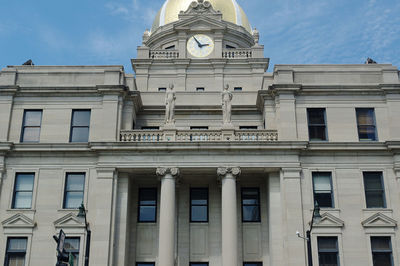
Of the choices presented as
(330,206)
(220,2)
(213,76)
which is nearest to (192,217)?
(330,206)

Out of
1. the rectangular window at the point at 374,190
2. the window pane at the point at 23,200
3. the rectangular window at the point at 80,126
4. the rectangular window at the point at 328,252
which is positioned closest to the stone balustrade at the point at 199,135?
the rectangular window at the point at 80,126

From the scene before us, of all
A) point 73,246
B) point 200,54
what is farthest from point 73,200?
point 200,54

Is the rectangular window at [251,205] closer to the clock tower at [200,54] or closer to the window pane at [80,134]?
the window pane at [80,134]

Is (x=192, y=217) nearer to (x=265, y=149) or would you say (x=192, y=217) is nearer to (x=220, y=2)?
(x=265, y=149)

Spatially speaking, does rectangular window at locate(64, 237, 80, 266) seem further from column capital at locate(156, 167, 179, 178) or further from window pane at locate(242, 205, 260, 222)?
window pane at locate(242, 205, 260, 222)

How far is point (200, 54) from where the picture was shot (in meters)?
46.9

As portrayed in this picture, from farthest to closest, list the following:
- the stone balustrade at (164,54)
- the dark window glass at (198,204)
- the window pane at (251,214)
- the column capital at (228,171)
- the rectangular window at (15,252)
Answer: the stone balustrade at (164,54) < the dark window glass at (198,204) < the window pane at (251,214) < the column capital at (228,171) < the rectangular window at (15,252)

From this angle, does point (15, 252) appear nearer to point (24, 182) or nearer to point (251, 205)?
point (24, 182)

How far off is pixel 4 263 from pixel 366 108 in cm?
2378

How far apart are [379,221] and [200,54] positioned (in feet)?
77.1

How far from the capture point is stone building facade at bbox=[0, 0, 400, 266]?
2966cm

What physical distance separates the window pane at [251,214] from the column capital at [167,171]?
5274 millimetres

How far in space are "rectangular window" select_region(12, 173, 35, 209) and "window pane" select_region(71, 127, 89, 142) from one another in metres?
3.41

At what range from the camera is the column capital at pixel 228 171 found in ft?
101
